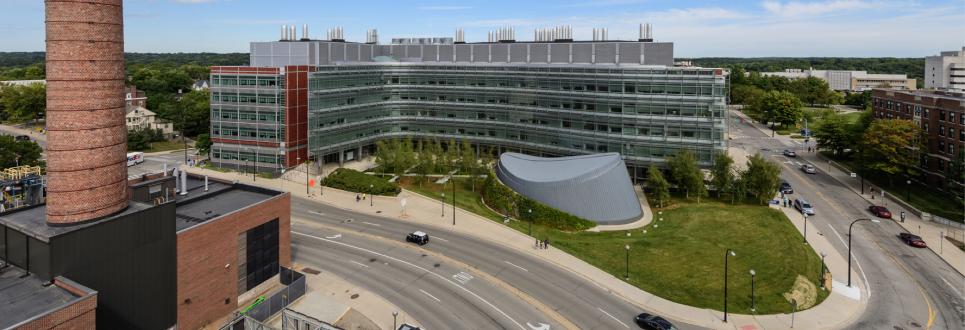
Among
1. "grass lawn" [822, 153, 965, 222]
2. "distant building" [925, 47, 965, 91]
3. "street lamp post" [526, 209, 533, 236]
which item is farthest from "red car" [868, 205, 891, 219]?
"distant building" [925, 47, 965, 91]

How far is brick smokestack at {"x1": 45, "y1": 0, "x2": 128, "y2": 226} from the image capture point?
93.6ft

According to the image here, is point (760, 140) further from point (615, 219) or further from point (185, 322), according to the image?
point (185, 322)

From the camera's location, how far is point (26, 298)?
25.0m

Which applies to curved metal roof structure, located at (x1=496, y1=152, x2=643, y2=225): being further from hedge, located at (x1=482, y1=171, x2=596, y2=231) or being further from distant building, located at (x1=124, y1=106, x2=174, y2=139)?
distant building, located at (x1=124, y1=106, x2=174, y2=139)

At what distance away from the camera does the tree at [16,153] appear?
71562 mm

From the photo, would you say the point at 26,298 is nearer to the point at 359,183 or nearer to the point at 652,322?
the point at 652,322

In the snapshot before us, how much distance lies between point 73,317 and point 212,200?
17049 mm

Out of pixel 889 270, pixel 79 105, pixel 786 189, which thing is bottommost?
pixel 889 270

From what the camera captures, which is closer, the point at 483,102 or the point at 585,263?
the point at 585,263

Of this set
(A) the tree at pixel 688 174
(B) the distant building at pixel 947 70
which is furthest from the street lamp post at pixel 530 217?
(B) the distant building at pixel 947 70

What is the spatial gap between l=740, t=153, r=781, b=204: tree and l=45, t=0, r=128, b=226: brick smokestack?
63.1 meters

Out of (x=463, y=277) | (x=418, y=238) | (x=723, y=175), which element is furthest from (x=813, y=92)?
(x=463, y=277)

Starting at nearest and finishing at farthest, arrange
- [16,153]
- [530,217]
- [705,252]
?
[705,252] → [530,217] → [16,153]

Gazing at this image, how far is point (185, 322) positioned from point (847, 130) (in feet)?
330
